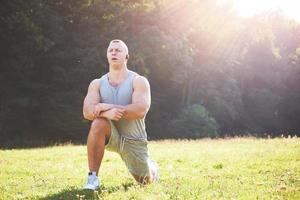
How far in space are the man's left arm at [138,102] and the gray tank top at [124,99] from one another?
0.47 feet

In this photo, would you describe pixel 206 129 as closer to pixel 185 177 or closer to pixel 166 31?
pixel 166 31

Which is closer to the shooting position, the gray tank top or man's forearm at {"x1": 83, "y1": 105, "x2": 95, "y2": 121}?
man's forearm at {"x1": 83, "y1": 105, "x2": 95, "y2": 121}

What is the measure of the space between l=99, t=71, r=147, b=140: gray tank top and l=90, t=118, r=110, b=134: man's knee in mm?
396

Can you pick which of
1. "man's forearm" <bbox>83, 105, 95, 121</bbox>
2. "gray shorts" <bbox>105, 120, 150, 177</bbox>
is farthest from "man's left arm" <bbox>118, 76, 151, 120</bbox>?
"man's forearm" <bbox>83, 105, 95, 121</bbox>

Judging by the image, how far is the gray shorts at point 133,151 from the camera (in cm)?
762

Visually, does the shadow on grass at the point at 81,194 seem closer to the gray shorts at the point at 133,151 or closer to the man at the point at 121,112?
the man at the point at 121,112

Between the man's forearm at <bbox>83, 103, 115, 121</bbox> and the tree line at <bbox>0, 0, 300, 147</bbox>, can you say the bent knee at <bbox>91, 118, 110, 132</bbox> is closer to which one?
the man's forearm at <bbox>83, 103, 115, 121</bbox>

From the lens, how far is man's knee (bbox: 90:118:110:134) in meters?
7.31

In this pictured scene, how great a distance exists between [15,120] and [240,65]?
27926 mm

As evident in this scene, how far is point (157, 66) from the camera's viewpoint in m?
41.8

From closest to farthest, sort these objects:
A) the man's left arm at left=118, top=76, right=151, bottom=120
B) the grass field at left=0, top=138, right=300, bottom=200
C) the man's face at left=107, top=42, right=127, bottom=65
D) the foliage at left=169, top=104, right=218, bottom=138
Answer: the grass field at left=0, top=138, right=300, bottom=200, the man's left arm at left=118, top=76, right=151, bottom=120, the man's face at left=107, top=42, right=127, bottom=65, the foliage at left=169, top=104, right=218, bottom=138

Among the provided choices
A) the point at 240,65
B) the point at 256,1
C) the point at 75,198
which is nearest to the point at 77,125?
the point at 240,65

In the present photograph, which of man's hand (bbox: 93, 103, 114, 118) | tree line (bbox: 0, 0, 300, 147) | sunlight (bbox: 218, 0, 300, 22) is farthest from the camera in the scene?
sunlight (bbox: 218, 0, 300, 22)

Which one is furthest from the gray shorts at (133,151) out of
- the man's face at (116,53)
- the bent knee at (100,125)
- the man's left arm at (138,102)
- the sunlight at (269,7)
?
the sunlight at (269,7)
